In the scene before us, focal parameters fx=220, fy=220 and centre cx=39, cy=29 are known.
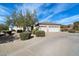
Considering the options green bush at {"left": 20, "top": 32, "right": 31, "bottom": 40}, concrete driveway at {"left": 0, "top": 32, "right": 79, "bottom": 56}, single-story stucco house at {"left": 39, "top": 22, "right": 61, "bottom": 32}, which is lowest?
concrete driveway at {"left": 0, "top": 32, "right": 79, "bottom": 56}

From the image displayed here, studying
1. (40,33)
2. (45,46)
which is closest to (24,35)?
(40,33)

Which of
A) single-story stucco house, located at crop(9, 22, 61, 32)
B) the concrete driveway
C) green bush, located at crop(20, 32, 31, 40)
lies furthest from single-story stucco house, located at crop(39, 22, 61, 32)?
green bush, located at crop(20, 32, 31, 40)

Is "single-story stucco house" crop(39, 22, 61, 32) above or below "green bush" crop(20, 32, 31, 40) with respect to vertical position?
above

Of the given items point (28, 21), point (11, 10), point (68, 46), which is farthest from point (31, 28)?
point (68, 46)

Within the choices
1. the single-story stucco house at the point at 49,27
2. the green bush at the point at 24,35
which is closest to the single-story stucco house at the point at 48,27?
the single-story stucco house at the point at 49,27

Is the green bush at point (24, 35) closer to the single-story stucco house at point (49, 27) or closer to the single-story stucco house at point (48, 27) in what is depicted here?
the single-story stucco house at point (48, 27)

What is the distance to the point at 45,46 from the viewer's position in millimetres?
5227

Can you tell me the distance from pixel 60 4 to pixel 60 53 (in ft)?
3.76

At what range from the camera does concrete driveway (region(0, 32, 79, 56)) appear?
16.8ft

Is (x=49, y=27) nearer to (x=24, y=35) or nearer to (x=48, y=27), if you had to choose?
(x=48, y=27)

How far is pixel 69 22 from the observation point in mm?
5246

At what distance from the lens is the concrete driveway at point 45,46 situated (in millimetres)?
5129

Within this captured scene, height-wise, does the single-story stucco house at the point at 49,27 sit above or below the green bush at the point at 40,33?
above

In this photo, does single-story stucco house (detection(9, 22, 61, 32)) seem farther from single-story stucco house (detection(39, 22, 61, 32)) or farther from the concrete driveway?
the concrete driveway
